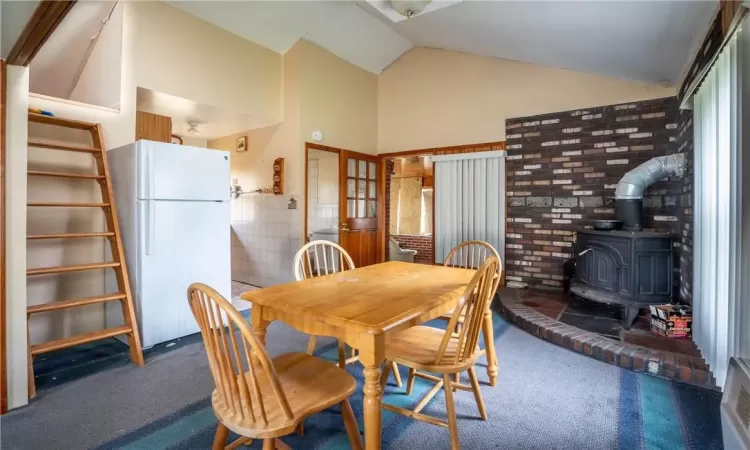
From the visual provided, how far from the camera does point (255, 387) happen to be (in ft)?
3.56

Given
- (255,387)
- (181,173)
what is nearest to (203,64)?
(181,173)

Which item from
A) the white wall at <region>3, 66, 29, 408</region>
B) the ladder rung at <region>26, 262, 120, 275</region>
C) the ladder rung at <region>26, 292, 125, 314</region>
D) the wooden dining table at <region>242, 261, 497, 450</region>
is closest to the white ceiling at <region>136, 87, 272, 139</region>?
the white wall at <region>3, 66, 29, 408</region>

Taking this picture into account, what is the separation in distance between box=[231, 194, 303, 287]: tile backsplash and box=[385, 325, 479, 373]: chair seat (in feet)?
9.01

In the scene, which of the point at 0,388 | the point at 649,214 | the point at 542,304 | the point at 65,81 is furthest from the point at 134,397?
the point at 649,214

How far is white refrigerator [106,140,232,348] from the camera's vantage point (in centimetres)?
272

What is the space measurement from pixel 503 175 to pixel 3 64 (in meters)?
4.34

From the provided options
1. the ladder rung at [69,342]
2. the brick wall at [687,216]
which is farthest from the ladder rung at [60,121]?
the brick wall at [687,216]

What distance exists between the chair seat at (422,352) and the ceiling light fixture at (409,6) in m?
2.33

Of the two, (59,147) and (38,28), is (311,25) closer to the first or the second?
(59,147)

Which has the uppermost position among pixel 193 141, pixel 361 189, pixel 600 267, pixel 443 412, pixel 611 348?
pixel 193 141

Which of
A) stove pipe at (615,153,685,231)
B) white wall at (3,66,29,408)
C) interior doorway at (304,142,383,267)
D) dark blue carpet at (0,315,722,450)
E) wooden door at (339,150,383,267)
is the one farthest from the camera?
wooden door at (339,150,383,267)

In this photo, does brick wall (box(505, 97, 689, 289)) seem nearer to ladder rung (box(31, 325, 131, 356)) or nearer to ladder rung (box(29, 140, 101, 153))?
ladder rung (box(31, 325, 131, 356))

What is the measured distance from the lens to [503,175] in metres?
4.45

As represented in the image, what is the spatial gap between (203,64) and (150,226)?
1976 mm
